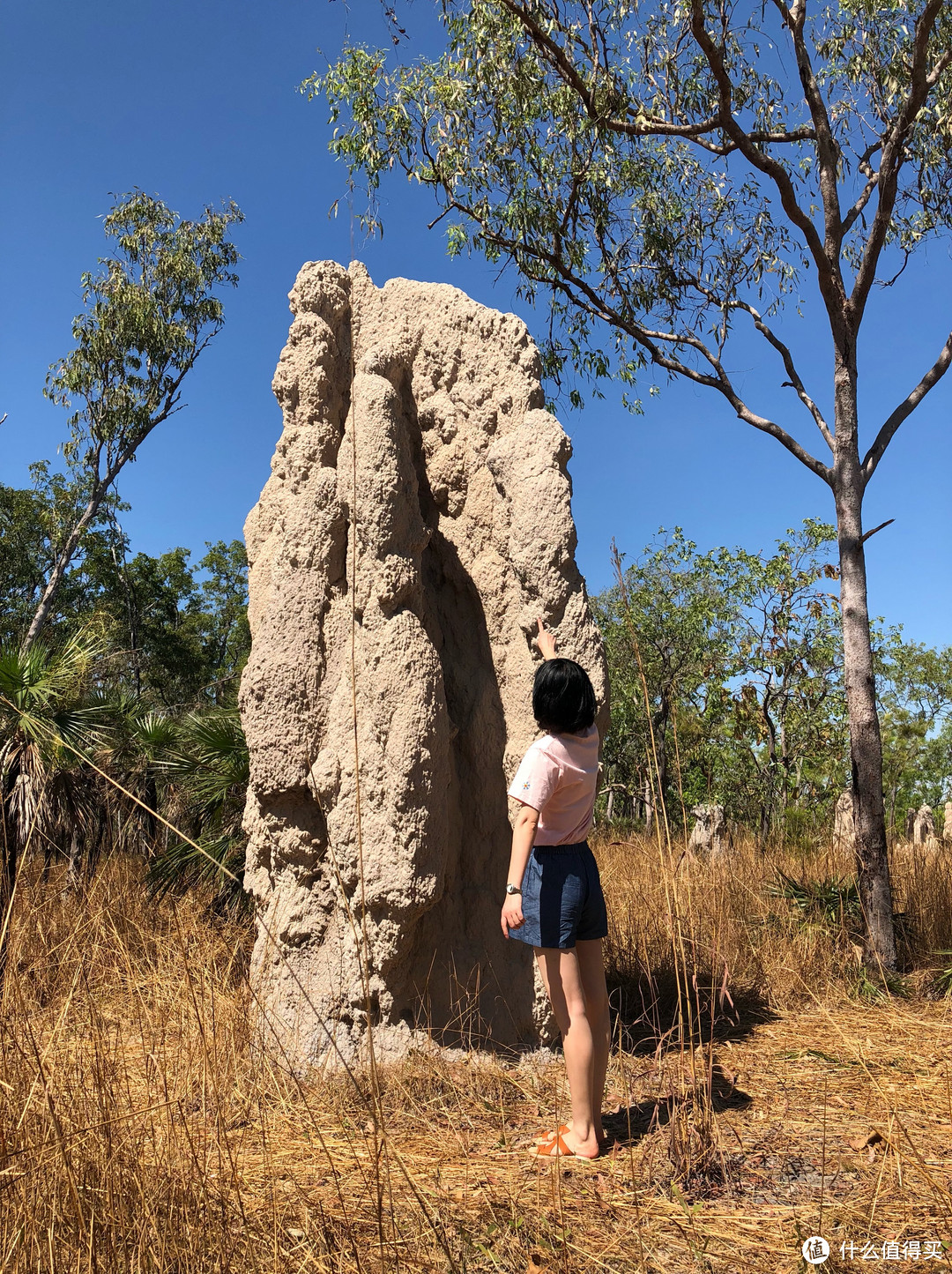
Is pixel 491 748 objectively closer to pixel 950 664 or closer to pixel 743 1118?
pixel 743 1118

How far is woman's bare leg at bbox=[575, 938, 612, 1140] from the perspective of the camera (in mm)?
3166

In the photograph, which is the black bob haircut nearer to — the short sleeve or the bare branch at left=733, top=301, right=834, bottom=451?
the short sleeve

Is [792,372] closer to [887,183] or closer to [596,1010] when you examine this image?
Answer: [887,183]

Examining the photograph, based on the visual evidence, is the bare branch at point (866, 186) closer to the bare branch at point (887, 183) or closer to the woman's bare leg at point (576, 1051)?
the bare branch at point (887, 183)

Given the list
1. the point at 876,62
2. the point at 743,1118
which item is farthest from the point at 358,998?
the point at 876,62

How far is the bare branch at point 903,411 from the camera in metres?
6.72

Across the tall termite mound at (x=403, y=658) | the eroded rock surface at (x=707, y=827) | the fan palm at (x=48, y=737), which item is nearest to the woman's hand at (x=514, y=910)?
the tall termite mound at (x=403, y=658)

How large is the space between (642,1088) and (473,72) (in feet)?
26.5

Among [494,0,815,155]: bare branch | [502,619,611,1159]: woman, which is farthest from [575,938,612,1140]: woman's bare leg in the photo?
[494,0,815,155]: bare branch

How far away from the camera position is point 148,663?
71.5ft

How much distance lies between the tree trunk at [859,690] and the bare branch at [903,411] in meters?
0.21

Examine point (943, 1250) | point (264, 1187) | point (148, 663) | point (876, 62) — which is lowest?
point (943, 1250)

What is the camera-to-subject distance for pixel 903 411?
6828mm

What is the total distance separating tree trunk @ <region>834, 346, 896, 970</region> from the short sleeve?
11.6 feet
